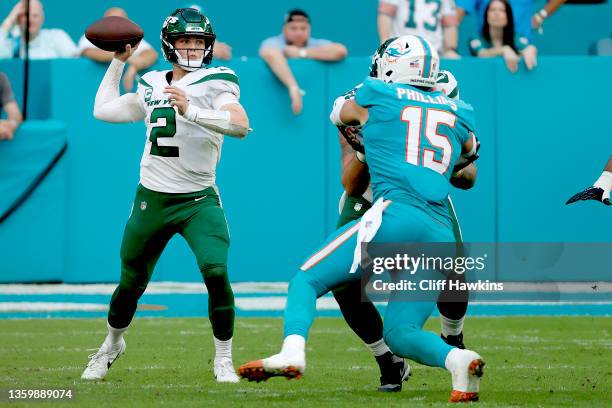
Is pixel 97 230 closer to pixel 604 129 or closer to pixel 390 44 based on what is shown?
pixel 604 129

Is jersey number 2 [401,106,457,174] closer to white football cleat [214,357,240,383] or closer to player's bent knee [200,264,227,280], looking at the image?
player's bent knee [200,264,227,280]

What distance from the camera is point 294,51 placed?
1037 cm

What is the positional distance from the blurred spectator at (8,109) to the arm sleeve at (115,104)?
4.27m

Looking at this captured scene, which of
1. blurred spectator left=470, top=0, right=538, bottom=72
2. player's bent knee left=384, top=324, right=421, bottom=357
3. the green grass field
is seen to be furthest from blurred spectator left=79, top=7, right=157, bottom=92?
player's bent knee left=384, top=324, right=421, bottom=357

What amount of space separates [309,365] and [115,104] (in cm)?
161

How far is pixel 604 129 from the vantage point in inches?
410

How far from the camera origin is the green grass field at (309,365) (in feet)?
Answer: 16.8

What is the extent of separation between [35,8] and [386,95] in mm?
6425

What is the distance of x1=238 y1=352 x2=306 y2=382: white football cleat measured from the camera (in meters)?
4.39

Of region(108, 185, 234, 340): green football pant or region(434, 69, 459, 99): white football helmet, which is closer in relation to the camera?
region(108, 185, 234, 340): green football pant

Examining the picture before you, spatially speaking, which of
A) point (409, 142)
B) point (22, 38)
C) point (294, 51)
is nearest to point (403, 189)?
point (409, 142)

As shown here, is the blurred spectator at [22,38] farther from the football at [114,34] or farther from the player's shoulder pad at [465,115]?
the player's shoulder pad at [465,115]

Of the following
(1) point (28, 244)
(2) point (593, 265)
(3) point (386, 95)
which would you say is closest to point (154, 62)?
(1) point (28, 244)

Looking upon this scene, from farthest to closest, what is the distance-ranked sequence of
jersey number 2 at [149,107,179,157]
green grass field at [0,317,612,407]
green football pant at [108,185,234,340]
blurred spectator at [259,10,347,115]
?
blurred spectator at [259,10,347,115] < jersey number 2 at [149,107,179,157] < green football pant at [108,185,234,340] < green grass field at [0,317,612,407]
